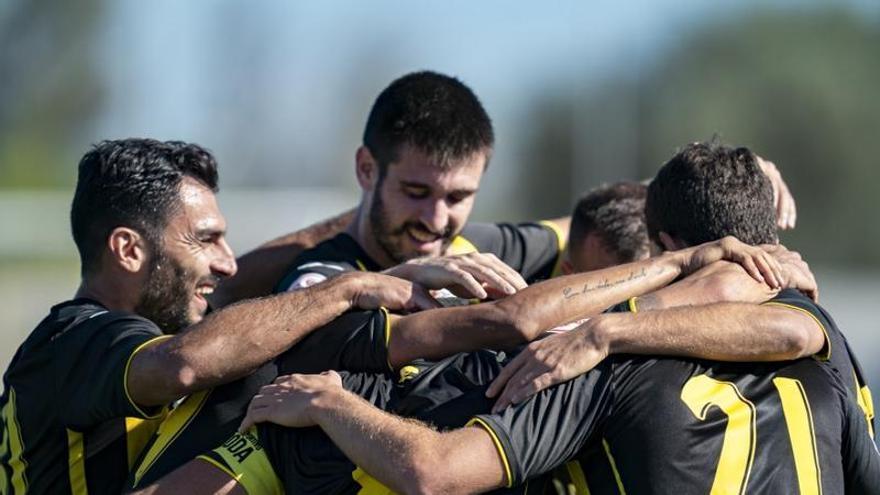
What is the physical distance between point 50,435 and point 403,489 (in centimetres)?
157

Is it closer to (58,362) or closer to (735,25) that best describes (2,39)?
(735,25)

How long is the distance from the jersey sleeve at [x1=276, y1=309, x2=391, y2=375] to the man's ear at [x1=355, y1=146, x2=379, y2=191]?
1.71 metres

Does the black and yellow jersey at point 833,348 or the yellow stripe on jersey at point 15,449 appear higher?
the black and yellow jersey at point 833,348

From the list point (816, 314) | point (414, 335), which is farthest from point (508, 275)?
point (816, 314)

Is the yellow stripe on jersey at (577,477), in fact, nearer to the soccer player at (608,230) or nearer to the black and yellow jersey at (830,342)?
the black and yellow jersey at (830,342)

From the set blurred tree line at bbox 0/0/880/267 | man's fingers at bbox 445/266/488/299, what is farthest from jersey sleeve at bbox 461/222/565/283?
blurred tree line at bbox 0/0/880/267

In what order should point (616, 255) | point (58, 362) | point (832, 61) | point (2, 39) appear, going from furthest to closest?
point (832, 61) < point (2, 39) < point (616, 255) < point (58, 362)

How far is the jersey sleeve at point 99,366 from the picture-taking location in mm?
5172

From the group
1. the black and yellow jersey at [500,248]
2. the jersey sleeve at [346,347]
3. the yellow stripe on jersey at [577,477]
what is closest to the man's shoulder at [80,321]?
the jersey sleeve at [346,347]

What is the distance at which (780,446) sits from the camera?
4750mm

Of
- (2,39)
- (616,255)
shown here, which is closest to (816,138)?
(2,39)

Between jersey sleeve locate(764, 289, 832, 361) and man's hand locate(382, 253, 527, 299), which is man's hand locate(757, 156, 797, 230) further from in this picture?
man's hand locate(382, 253, 527, 299)

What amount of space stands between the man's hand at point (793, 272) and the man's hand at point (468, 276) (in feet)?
2.80

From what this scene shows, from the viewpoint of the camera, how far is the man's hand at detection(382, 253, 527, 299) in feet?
17.2
